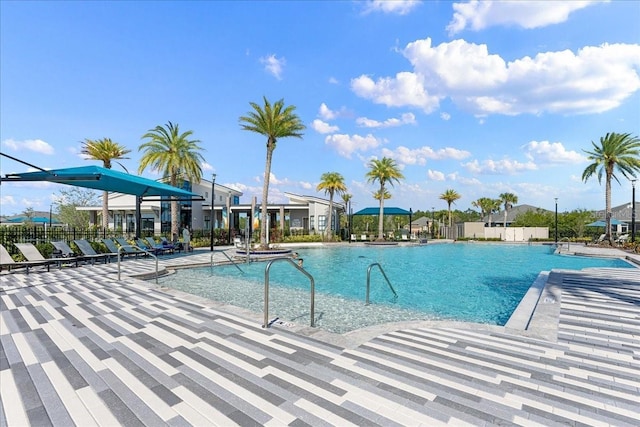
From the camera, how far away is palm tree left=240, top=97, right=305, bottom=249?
705 inches

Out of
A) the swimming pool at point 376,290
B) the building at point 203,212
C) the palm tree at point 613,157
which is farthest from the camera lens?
the building at point 203,212

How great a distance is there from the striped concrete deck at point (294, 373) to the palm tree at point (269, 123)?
13614mm

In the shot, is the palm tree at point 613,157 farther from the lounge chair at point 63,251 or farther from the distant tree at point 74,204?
the distant tree at point 74,204

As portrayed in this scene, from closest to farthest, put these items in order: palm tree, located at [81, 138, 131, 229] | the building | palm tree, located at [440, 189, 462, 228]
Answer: palm tree, located at [81, 138, 131, 229] → the building → palm tree, located at [440, 189, 462, 228]

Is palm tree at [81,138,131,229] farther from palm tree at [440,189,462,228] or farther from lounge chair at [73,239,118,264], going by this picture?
palm tree at [440,189,462,228]

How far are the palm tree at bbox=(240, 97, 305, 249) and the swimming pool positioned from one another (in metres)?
6.07

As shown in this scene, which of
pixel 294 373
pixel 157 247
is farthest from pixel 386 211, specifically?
pixel 294 373

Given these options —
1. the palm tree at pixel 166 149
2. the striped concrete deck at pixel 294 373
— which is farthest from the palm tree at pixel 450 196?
the striped concrete deck at pixel 294 373

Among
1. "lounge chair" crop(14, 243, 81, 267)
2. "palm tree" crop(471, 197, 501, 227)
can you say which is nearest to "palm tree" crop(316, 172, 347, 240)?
"lounge chair" crop(14, 243, 81, 267)

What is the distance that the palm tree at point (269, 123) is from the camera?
58.7 ft

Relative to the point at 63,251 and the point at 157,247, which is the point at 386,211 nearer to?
the point at 157,247

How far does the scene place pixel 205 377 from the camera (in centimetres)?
302

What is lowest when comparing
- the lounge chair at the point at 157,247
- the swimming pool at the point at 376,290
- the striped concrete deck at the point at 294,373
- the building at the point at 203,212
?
the swimming pool at the point at 376,290

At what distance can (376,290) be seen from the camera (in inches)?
375
